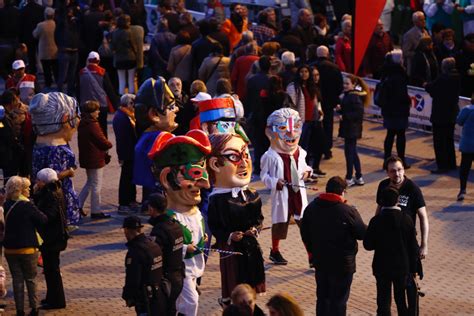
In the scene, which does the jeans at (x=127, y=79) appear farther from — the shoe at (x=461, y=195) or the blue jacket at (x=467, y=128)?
the blue jacket at (x=467, y=128)

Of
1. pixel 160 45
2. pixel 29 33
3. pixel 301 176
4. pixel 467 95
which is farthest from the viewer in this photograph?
pixel 29 33

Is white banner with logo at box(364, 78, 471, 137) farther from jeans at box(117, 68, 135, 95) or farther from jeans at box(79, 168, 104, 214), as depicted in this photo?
jeans at box(79, 168, 104, 214)

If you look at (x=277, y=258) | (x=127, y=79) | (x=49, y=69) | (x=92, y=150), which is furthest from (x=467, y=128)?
(x=49, y=69)

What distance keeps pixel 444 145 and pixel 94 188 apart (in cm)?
580

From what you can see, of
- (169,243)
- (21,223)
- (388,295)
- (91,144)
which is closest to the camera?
(169,243)

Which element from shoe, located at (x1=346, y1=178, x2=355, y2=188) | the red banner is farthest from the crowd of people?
the red banner

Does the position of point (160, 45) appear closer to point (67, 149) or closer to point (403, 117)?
point (403, 117)

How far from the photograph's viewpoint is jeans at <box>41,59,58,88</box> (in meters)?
25.1

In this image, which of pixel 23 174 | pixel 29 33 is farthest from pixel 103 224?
pixel 29 33

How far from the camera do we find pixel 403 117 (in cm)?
1981

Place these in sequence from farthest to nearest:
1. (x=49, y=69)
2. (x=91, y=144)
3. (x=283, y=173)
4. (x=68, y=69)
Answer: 1. (x=49, y=69)
2. (x=68, y=69)
3. (x=91, y=144)
4. (x=283, y=173)

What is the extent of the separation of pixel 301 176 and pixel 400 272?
9.88 ft

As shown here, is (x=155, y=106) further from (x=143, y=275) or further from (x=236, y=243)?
(x=143, y=275)

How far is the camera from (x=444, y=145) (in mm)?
19969
